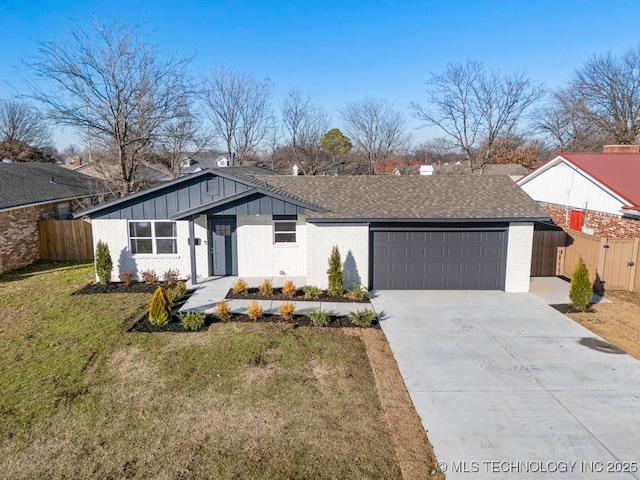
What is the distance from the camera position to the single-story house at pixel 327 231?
43.0ft

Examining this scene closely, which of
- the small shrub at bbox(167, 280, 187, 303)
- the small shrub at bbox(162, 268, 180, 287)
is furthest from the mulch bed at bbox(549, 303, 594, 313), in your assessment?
the small shrub at bbox(162, 268, 180, 287)

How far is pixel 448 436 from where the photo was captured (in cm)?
600

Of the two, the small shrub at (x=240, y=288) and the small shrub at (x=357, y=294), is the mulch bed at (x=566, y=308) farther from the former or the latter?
the small shrub at (x=240, y=288)

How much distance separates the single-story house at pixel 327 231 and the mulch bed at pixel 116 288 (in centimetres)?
68

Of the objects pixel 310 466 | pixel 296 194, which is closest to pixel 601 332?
pixel 310 466

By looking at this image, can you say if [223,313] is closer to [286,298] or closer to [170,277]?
[286,298]

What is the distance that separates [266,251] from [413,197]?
217 inches

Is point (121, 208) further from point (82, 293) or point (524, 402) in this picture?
point (524, 402)

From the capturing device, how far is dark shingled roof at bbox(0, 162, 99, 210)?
17.6 metres

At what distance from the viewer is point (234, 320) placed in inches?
420

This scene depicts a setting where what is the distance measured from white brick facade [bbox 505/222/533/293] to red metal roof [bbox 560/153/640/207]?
4681 millimetres

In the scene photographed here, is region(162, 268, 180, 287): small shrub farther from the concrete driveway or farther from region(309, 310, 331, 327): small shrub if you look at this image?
the concrete driveway

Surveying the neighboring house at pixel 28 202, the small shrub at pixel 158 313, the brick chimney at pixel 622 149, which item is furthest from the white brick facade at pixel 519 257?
the neighboring house at pixel 28 202

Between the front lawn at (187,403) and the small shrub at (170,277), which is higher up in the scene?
the small shrub at (170,277)
